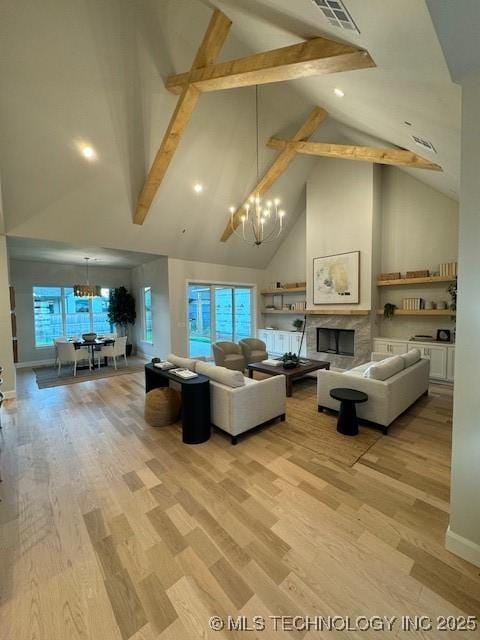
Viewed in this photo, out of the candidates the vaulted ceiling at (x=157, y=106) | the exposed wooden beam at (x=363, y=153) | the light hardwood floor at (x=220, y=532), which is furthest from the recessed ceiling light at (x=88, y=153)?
the light hardwood floor at (x=220, y=532)

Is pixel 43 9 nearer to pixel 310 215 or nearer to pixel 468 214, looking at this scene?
pixel 468 214

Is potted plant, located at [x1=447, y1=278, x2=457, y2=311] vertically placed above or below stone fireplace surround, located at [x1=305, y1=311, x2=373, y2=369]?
above

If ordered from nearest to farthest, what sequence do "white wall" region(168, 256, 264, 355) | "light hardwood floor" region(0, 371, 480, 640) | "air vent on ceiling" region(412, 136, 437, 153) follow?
1. "light hardwood floor" region(0, 371, 480, 640)
2. "air vent on ceiling" region(412, 136, 437, 153)
3. "white wall" region(168, 256, 264, 355)

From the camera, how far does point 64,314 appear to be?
324 inches

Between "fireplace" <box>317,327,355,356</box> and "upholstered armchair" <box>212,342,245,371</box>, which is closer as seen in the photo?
"upholstered armchair" <box>212,342,245,371</box>

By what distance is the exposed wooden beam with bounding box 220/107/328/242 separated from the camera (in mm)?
5289

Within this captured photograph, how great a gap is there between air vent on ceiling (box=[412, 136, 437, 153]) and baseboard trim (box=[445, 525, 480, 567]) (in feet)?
11.8

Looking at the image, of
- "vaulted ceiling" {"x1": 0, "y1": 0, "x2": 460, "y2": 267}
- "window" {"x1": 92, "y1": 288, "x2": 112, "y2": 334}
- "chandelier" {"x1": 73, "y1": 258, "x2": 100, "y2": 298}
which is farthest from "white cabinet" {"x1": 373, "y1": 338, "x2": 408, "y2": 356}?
"window" {"x1": 92, "y1": 288, "x2": 112, "y2": 334}

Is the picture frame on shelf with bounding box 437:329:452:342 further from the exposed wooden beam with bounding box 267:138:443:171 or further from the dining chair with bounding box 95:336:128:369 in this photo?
the dining chair with bounding box 95:336:128:369

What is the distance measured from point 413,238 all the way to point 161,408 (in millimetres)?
6103

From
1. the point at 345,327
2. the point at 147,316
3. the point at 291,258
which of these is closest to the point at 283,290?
the point at 291,258

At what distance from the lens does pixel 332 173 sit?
6.52 m

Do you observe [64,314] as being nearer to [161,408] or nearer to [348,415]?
[161,408]

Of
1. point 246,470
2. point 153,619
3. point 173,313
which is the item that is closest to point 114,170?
point 173,313
